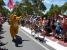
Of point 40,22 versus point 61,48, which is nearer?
point 61,48

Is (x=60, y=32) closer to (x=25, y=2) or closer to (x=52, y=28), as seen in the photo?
(x=52, y=28)

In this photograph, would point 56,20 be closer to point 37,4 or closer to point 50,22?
point 50,22

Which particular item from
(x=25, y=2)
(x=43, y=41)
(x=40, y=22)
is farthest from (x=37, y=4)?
(x=43, y=41)

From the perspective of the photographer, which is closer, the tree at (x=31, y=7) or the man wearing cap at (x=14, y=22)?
the man wearing cap at (x=14, y=22)

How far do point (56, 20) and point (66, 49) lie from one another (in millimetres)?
8451

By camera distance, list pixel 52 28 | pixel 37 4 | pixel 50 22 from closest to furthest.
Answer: pixel 52 28, pixel 50 22, pixel 37 4

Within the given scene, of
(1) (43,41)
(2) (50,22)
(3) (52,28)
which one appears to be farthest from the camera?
(2) (50,22)

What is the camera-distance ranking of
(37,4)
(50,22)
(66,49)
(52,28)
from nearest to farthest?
(66,49)
(52,28)
(50,22)
(37,4)

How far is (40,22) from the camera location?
29.6m

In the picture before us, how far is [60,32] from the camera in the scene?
79.1ft

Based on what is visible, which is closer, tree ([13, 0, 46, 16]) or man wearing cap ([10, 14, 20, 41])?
man wearing cap ([10, 14, 20, 41])

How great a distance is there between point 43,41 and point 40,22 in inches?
235

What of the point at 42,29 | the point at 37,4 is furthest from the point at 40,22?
the point at 37,4

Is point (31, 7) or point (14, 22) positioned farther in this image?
point (31, 7)
